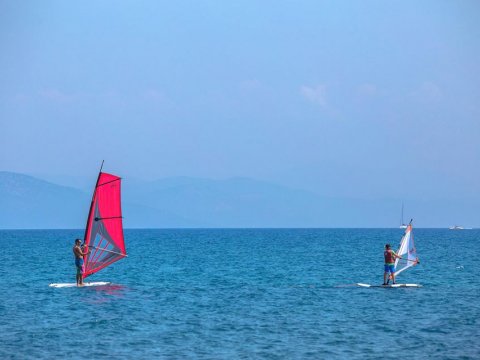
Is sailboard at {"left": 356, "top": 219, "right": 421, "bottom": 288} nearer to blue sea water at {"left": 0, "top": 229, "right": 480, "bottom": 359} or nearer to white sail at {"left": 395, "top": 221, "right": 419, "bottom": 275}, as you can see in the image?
white sail at {"left": 395, "top": 221, "right": 419, "bottom": 275}

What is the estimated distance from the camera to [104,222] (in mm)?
47656

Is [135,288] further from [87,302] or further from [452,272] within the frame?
[452,272]

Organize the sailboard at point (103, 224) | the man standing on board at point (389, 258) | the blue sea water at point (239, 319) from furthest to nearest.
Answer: the sailboard at point (103, 224)
the man standing on board at point (389, 258)
the blue sea water at point (239, 319)

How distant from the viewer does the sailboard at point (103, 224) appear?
4722 centimetres

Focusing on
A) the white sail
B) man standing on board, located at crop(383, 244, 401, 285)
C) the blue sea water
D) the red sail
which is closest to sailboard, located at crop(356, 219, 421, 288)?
the white sail

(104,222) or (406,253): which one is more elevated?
(104,222)

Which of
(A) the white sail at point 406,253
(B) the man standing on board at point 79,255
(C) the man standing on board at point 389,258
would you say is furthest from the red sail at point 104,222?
(A) the white sail at point 406,253

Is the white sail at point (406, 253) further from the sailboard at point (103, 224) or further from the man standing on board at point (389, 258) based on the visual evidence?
the sailboard at point (103, 224)

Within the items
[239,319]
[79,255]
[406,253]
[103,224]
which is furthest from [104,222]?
[406,253]

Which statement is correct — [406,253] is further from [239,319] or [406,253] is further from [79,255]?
[79,255]

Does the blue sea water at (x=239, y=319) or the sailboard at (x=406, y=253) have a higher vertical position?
the sailboard at (x=406, y=253)

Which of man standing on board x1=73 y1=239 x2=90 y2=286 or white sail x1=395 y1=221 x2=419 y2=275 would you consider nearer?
man standing on board x1=73 y1=239 x2=90 y2=286

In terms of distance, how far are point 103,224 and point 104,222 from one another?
13 cm

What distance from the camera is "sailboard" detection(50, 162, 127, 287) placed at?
155 feet
